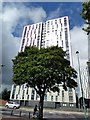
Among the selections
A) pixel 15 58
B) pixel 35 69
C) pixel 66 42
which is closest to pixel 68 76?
pixel 35 69

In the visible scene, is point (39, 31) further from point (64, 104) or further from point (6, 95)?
point (64, 104)

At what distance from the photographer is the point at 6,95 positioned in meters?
118

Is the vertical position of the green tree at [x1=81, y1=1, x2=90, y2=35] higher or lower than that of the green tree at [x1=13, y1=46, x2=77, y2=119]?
higher

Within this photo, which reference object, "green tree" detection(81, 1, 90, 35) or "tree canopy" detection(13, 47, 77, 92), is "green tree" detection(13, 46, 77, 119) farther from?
"green tree" detection(81, 1, 90, 35)

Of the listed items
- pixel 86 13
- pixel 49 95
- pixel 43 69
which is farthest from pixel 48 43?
pixel 86 13

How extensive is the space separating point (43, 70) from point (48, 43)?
8639cm

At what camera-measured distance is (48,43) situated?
113 metres

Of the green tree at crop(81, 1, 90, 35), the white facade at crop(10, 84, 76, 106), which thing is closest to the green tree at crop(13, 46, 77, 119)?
the green tree at crop(81, 1, 90, 35)

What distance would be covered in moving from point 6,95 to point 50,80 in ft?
309

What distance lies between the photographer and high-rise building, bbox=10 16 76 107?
82.7m

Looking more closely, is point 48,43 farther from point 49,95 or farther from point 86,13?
point 86,13

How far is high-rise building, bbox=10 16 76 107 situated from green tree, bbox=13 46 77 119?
51.9 meters

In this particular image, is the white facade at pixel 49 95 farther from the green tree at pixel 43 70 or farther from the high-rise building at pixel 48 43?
the green tree at pixel 43 70

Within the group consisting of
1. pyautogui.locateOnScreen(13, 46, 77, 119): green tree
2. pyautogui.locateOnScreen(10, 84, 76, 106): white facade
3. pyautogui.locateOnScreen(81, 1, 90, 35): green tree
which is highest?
pyautogui.locateOnScreen(81, 1, 90, 35): green tree
